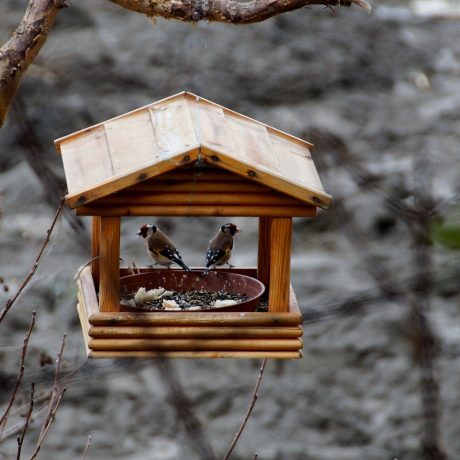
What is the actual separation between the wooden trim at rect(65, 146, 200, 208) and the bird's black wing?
0.62m

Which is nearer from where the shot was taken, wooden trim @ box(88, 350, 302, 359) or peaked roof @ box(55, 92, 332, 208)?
peaked roof @ box(55, 92, 332, 208)

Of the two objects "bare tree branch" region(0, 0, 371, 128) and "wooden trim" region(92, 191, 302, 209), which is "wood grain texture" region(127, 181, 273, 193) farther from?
"bare tree branch" region(0, 0, 371, 128)

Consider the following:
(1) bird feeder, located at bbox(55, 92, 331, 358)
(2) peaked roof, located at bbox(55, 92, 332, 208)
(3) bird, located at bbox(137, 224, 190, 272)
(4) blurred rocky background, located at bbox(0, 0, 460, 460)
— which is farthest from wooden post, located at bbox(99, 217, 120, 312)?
(4) blurred rocky background, located at bbox(0, 0, 460, 460)

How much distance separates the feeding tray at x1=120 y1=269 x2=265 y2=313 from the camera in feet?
7.41

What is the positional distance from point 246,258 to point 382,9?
1150 mm

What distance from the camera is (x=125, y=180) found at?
5.76ft

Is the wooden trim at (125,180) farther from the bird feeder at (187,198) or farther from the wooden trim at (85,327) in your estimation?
the wooden trim at (85,327)

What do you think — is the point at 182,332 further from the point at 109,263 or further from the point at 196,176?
the point at 196,176

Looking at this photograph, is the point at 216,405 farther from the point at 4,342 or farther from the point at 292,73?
the point at 292,73

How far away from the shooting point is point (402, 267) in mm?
3805

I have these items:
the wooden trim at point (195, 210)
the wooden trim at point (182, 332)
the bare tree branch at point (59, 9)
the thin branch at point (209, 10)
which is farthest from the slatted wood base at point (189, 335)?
the thin branch at point (209, 10)

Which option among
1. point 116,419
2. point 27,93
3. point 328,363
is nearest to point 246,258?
point 328,363

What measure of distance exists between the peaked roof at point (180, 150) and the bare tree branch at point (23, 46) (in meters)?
0.24

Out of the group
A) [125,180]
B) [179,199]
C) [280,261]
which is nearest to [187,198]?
[179,199]
